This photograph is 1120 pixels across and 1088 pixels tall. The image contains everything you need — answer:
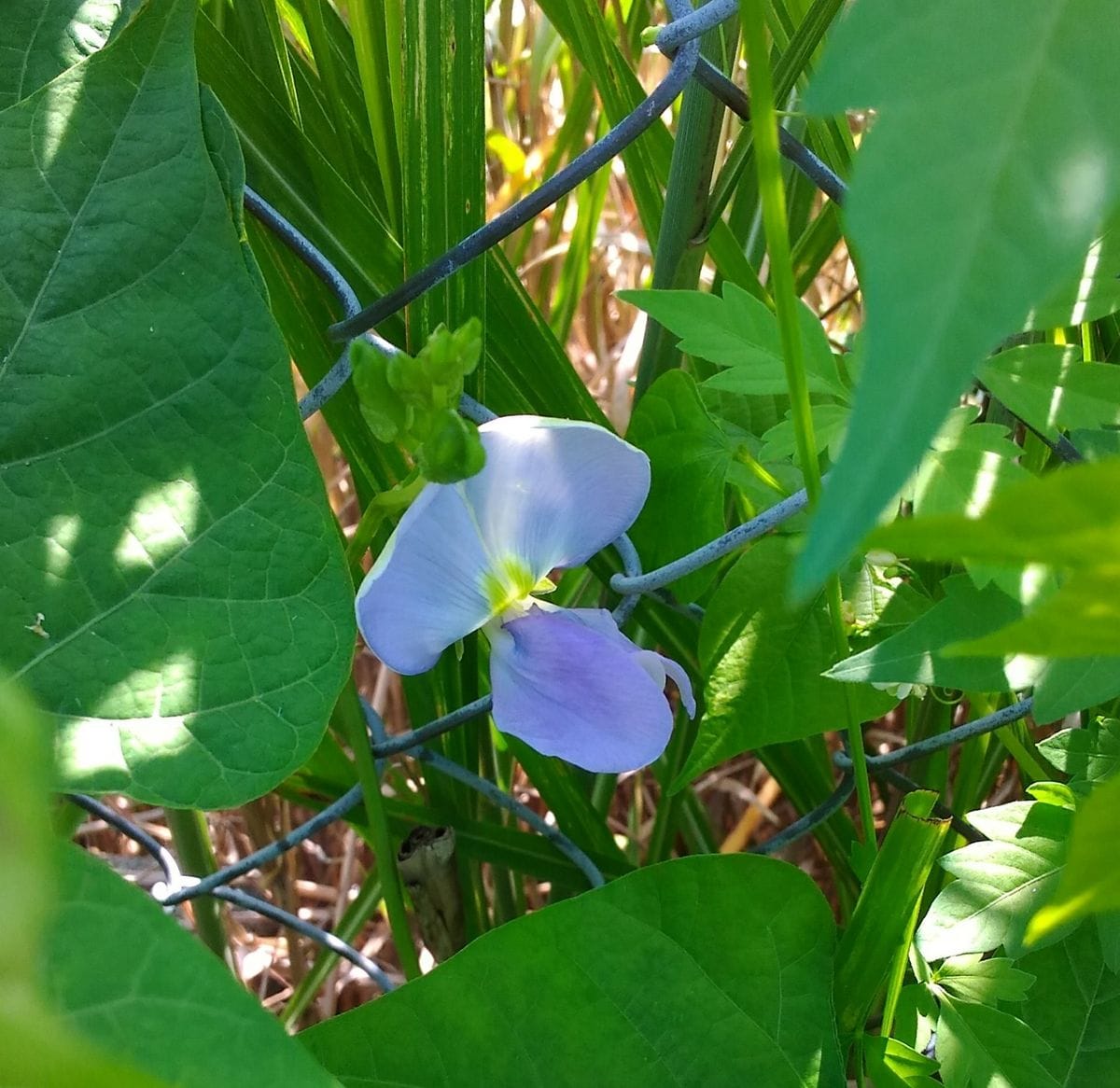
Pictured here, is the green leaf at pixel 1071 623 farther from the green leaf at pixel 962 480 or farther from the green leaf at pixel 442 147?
the green leaf at pixel 442 147

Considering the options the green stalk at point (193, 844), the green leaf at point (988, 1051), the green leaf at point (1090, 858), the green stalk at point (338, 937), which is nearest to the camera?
the green leaf at point (1090, 858)

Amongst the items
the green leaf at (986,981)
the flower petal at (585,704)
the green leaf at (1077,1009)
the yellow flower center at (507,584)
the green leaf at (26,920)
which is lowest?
the green leaf at (1077,1009)

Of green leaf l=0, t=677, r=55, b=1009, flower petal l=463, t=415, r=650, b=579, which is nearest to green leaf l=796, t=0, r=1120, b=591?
green leaf l=0, t=677, r=55, b=1009

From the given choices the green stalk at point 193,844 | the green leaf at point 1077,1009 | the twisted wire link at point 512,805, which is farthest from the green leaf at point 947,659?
the green stalk at point 193,844

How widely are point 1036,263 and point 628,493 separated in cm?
31

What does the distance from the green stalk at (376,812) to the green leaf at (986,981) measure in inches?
11.6

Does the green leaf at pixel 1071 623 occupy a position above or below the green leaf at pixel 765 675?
above

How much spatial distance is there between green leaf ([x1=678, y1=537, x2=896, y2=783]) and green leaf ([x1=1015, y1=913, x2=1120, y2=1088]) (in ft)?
0.59

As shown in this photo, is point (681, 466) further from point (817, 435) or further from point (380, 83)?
point (380, 83)

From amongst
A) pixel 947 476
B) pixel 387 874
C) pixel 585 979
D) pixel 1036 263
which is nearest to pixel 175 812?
pixel 387 874

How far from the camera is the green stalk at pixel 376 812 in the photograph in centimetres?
61

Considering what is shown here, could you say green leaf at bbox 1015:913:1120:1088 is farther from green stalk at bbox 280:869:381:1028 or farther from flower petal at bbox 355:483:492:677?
green stalk at bbox 280:869:381:1028

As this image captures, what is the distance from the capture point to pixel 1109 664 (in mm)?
482

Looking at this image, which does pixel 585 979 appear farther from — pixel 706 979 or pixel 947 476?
pixel 947 476
